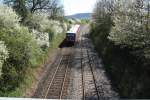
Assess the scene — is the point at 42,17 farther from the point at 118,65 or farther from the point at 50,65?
the point at 118,65

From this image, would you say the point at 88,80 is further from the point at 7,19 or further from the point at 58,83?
the point at 7,19

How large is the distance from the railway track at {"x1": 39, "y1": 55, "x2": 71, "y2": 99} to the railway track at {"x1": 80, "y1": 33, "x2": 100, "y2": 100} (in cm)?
164

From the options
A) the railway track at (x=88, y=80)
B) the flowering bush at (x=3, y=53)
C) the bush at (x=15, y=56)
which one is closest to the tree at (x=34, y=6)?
the railway track at (x=88, y=80)

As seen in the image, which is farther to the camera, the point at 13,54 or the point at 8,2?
the point at 8,2

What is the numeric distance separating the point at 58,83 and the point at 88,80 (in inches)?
129

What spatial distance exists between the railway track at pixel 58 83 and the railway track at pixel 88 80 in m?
1.64

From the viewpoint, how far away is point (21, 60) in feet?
108

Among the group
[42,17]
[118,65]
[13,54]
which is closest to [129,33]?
[118,65]

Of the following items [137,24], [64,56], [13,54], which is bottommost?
[64,56]

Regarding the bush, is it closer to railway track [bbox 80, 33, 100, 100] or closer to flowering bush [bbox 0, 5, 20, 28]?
flowering bush [bbox 0, 5, 20, 28]

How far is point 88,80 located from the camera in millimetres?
35781

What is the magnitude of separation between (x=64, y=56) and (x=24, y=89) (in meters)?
20.5

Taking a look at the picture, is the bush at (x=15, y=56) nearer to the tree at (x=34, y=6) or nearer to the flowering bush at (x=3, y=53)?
the flowering bush at (x=3, y=53)

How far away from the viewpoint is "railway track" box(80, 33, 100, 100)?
2970cm
